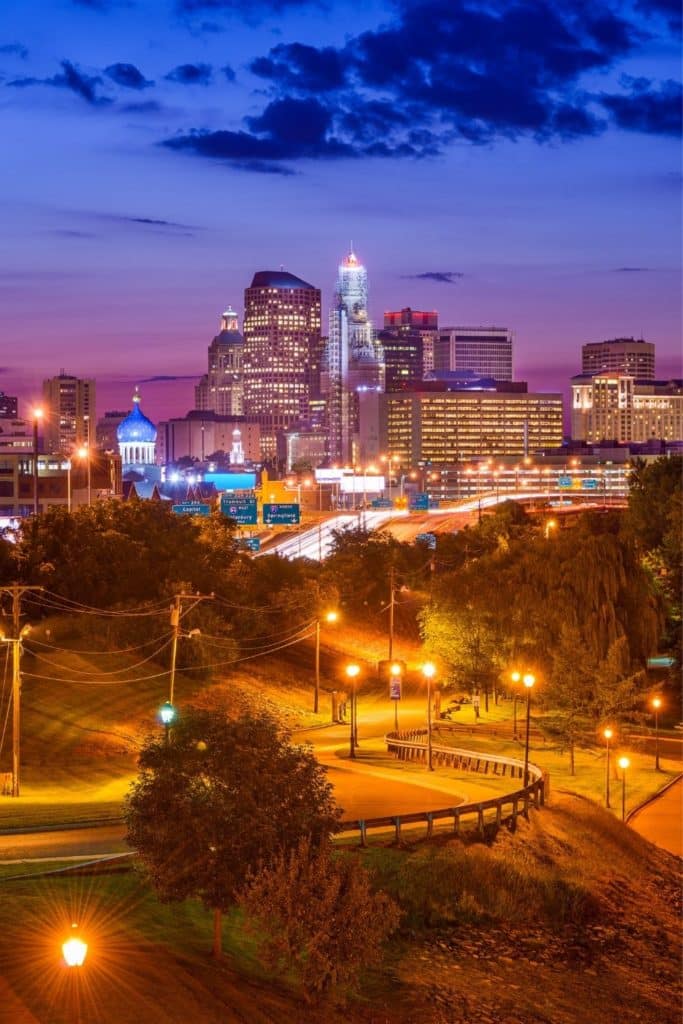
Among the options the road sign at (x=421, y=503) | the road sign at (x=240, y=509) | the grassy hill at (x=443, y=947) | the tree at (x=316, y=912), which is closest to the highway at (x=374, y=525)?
the road sign at (x=421, y=503)

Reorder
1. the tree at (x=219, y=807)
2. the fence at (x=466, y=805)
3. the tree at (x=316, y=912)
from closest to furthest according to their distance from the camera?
the tree at (x=316, y=912)
the tree at (x=219, y=807)
the fence at (x=466, y=805)

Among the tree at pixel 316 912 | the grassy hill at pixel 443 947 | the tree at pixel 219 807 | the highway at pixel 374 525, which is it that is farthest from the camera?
the highway at pixel 374 525

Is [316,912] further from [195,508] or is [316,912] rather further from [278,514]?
[195,508]

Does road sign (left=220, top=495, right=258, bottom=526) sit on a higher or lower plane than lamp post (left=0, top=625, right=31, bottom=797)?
higher

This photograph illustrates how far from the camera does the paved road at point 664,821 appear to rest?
43625 millimetres

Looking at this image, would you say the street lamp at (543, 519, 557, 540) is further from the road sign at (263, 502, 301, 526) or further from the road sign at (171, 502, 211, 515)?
the road sign at (171, 502, 211, 515)

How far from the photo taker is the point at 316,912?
75.9 ft

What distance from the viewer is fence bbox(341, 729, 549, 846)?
34.5m

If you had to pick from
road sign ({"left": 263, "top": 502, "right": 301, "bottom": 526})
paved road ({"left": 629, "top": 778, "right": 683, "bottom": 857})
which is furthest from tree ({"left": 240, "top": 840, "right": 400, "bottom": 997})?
road sign ({"left": 263, "top": 502, "right": 301, "bottom": 526})

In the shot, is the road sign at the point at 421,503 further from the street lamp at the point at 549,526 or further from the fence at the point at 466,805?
the fence at the point at 466,805

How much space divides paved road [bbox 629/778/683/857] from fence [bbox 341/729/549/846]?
3.90 metres

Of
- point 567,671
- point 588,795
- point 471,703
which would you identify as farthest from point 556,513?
point 588,795

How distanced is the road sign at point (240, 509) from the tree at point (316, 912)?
261 ft

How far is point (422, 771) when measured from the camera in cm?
4591
